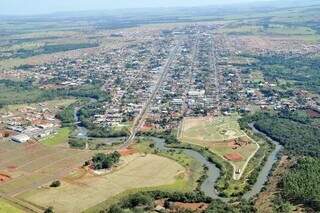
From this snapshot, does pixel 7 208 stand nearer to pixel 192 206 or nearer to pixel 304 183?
pixel 192 206

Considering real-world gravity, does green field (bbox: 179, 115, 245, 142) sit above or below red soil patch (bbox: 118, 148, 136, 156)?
below

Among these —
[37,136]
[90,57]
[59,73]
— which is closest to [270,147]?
[37,136]

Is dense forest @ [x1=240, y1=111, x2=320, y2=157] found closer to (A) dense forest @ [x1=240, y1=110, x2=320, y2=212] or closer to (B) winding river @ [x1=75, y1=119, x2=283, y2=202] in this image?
(A) dense forest @ [x1=240, y1=110, x2=320, y2=212]

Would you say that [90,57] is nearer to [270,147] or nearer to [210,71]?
[210,71]

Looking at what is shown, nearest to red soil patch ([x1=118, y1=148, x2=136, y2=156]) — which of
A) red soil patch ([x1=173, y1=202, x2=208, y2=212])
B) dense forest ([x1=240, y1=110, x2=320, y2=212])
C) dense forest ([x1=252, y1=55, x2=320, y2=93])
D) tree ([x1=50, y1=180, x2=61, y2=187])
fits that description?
tree ([x1=50, y1=180, x2=61, y2=187])

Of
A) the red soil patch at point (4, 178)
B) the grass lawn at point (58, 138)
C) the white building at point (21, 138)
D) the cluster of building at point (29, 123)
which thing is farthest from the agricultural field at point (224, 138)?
the red soil patch at point (4, 178)

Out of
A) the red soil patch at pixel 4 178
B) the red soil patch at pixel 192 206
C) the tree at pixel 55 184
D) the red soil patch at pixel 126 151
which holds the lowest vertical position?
the red soil patch at pixel 126 151

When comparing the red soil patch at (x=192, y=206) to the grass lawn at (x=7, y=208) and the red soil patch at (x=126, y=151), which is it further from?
the red soil patch at (x=126, y=151)
